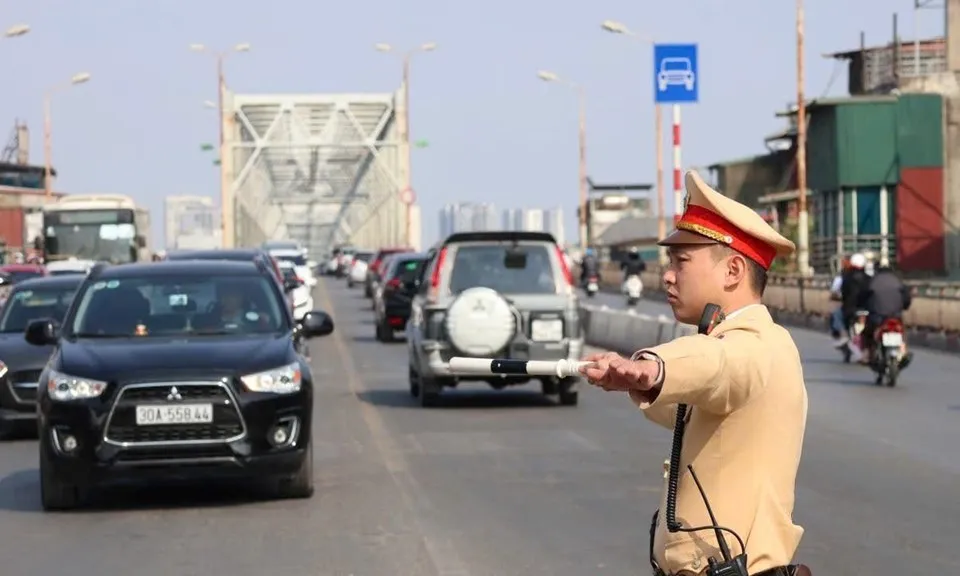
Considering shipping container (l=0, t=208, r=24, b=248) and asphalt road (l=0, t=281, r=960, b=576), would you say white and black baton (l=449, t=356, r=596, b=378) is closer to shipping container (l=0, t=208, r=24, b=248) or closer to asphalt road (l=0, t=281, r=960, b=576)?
asphalt road (l=0, t=281, r=960, b=576)

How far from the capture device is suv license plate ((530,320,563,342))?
20.1m

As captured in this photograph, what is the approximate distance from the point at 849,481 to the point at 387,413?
7502 mm

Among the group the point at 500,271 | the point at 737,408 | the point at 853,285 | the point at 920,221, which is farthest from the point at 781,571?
the point at 920,221

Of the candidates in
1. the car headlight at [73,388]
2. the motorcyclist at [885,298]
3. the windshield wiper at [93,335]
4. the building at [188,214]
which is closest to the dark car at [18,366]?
the windshield wiper at [93,335]

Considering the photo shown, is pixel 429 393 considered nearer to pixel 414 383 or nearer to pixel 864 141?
pixel 414 383

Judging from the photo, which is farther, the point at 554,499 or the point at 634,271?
the point at 634,271

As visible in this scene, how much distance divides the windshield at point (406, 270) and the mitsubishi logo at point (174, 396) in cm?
2509

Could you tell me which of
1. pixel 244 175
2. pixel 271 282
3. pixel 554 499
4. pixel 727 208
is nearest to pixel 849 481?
pixel 554 499

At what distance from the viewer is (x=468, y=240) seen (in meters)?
20.8

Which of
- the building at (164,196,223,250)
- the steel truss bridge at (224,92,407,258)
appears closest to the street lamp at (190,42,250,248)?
the steel truss bridge at (224,92,407,258)

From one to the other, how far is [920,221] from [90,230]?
28.0 m

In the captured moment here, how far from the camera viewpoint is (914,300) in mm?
32562

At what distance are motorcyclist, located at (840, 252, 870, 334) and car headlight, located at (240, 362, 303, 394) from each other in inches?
564

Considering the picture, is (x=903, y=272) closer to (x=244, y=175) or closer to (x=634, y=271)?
(x=634, y=271)
